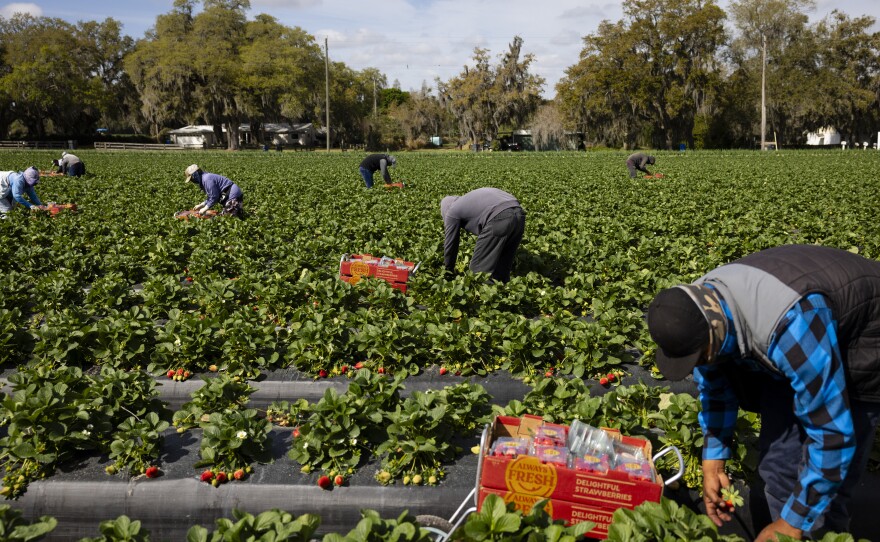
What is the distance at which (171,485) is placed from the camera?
12.6ft

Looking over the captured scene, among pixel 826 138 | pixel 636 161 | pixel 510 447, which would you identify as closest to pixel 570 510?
pixel 510 447

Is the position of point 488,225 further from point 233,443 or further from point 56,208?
point 56,208

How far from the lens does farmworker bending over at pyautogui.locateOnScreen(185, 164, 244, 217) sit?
12094mm

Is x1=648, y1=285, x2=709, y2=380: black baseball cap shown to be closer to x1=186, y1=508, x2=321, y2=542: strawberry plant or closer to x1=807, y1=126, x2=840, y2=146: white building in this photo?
x1=186, y1=508, x2=321, y2=542: strawberry plant

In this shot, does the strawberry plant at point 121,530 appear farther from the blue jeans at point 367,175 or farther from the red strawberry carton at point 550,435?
the blue jeans at point 367,175

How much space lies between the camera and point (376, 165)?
17609mm

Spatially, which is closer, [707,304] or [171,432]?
[707,304]

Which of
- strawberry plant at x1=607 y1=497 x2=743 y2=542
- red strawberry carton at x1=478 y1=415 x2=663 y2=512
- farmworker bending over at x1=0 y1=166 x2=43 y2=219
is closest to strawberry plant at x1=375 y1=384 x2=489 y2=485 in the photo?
red strawberry carton at x1=478 y1=415 x2=663 y2=512

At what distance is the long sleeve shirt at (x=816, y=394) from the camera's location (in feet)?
7.73

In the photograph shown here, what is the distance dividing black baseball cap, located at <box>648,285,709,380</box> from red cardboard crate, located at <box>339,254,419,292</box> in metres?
4.94

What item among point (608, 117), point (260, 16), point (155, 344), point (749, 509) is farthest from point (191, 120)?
point (749, 509)

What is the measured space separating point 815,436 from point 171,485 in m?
3.41

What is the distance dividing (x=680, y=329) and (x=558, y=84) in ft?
199

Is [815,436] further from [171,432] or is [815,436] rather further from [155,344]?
[155,344]
